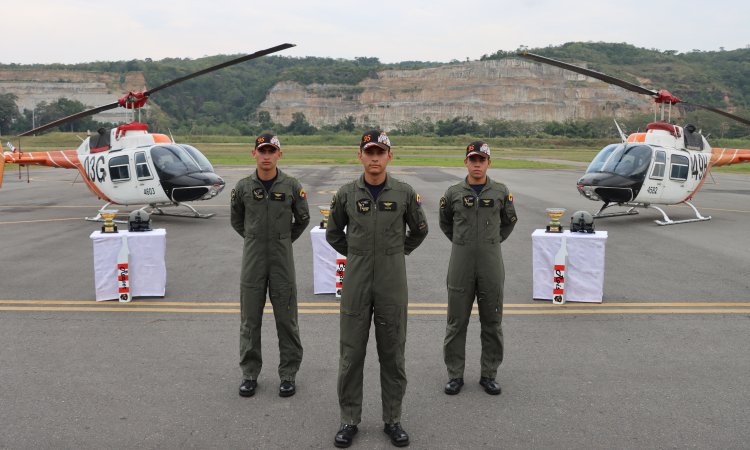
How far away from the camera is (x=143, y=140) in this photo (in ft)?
46.2

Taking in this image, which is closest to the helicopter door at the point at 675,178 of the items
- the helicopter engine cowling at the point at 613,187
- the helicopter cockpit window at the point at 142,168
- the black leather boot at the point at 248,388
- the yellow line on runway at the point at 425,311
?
the helicopter engine cowling at the point at 613,187

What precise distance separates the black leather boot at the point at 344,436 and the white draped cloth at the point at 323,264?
3633mm

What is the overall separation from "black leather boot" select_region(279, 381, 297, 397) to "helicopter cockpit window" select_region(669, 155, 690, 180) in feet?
43.3

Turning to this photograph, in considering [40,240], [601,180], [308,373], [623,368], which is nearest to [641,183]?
[601,180]

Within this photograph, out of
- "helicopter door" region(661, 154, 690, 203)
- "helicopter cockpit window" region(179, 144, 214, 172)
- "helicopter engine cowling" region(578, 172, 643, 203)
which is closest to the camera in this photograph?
"helicopter engine cowling" region(578, 172, 643, 203)

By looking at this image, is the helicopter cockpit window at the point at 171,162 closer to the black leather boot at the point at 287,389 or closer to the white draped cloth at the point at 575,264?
the white draped cloth at the point at 575,264

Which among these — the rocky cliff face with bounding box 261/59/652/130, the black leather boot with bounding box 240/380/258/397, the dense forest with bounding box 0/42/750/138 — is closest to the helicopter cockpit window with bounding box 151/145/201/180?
the black leather boot with bounding box 240/380/258/397

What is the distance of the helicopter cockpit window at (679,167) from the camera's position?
13977 millimetres

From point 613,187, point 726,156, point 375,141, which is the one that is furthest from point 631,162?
point 375,141

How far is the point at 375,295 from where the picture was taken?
3.74 metres

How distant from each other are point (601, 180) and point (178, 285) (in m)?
10.7

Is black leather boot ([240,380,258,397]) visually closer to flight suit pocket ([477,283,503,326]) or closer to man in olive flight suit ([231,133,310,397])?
man in olive flight suit ([231,133,310,397])

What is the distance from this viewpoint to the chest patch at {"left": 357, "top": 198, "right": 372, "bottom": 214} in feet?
12.4

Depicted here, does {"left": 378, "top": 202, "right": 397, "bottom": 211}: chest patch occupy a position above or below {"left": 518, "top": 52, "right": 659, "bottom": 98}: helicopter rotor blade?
below
